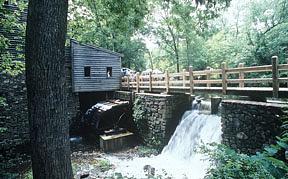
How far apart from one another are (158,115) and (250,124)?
5.39 meters

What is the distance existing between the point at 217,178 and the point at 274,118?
379 cm

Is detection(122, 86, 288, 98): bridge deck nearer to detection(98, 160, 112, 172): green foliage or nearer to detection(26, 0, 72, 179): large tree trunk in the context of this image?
detection(98, 160, 112, 172): green foliage

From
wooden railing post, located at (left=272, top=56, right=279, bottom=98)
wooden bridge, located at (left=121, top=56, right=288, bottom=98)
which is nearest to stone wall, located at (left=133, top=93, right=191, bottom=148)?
wooden bridge, located at (left=121, top=56, right=288, bottom=98)

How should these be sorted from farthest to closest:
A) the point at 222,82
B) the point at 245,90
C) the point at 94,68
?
the point at 94,68
the point at 222,82
the point at 245,90

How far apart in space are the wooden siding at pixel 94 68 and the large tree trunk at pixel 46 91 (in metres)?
12.9

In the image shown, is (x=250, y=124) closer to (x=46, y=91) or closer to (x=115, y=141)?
(x=46, y=91)

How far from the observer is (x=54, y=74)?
307 cm

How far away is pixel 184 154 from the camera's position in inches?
409

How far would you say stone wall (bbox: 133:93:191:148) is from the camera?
11.6 metres

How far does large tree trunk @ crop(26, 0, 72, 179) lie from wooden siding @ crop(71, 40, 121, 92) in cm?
1285

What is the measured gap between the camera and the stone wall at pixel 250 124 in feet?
21.1

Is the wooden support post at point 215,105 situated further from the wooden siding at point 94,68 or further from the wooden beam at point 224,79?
the wooden siding at point 94,68

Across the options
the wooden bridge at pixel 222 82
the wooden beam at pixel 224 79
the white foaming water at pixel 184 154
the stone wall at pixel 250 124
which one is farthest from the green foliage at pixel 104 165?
the wooden beam at pixel 224 79

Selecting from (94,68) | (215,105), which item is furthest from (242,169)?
(94,68)
